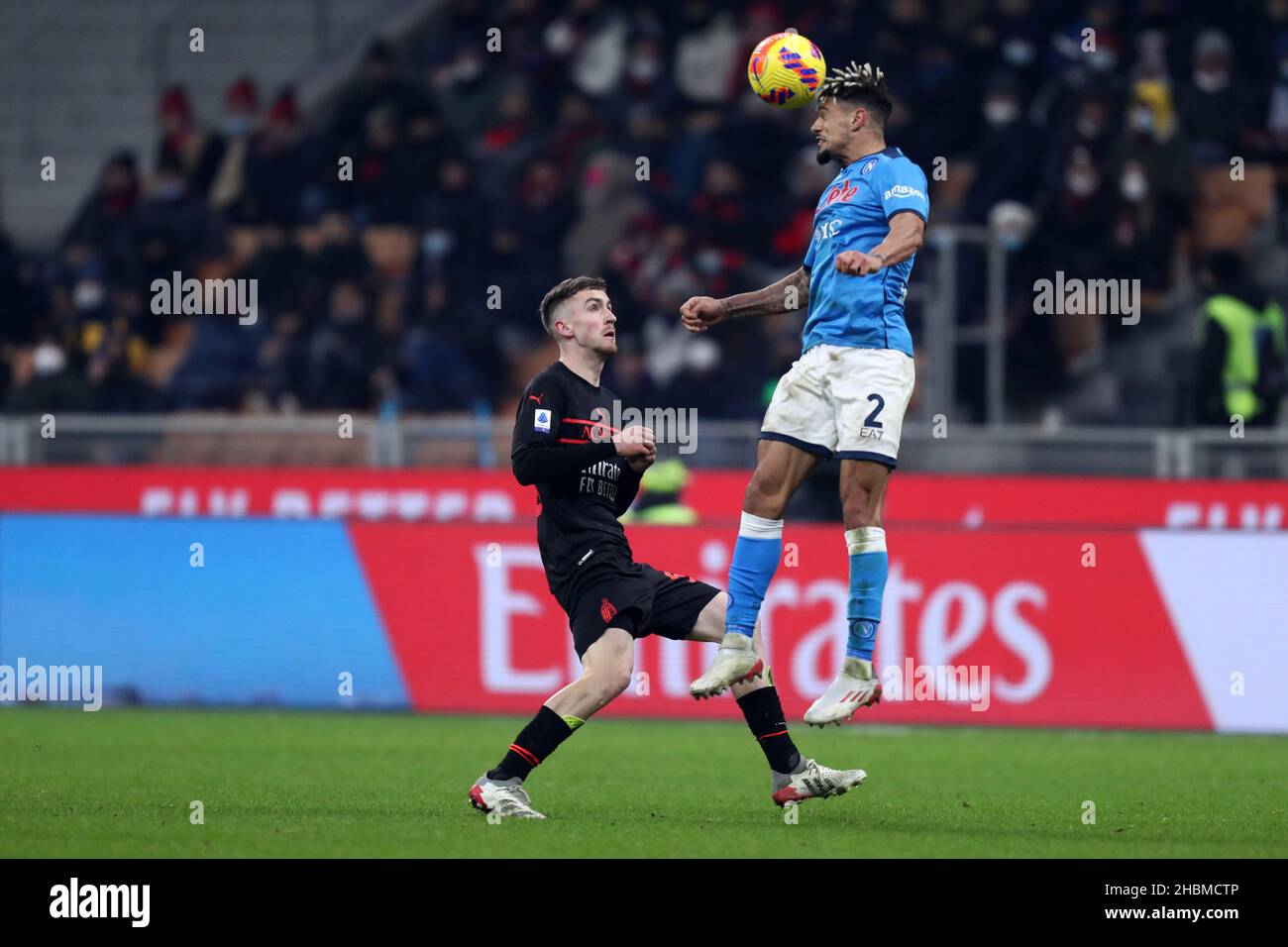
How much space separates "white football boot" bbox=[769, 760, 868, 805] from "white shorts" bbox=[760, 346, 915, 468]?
1292 millimetres

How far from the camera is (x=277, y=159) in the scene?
21.5 metres

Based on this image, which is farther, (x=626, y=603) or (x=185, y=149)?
(x=185, y=149)

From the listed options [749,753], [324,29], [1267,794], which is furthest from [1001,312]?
[324,29]

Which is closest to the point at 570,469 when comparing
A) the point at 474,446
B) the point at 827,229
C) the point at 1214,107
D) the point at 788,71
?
the point at 827,229

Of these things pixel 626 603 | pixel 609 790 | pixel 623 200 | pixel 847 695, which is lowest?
pixel 609 790

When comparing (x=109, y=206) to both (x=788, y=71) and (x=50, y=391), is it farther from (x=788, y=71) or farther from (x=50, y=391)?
(x=788, y=71)

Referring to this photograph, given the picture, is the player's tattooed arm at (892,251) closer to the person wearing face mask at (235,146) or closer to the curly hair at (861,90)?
the curly hair at (861,90)

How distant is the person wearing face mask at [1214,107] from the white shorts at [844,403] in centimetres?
1058

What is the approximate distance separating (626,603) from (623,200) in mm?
11676

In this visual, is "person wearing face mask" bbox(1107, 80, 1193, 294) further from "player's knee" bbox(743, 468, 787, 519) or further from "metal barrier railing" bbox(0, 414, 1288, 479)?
"player's knee" bbox(743, 468, 787, 519)

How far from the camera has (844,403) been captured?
28.2 feet

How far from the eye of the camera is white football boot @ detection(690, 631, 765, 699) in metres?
8.40

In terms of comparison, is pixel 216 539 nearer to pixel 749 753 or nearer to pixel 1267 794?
pixel 749 753
